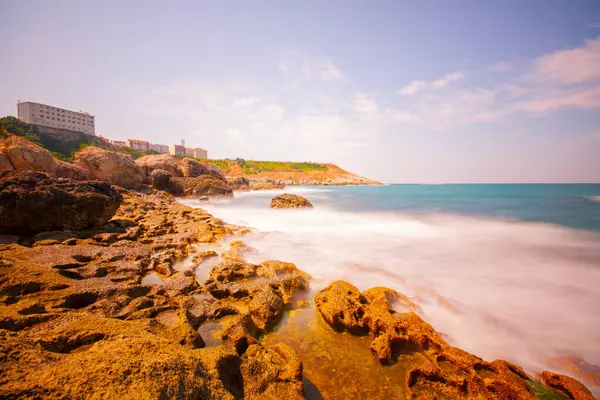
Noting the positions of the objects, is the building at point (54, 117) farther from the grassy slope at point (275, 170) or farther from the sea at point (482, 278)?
the sea at point (482, 278)

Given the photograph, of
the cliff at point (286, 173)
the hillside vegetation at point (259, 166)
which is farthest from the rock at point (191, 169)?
the hillside vegetation at point (259, 166)

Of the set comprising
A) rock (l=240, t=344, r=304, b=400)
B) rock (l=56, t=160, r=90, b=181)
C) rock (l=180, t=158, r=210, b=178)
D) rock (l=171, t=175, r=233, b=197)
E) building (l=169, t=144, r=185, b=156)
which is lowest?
rock (l=240, t=344, r=304, b=400)

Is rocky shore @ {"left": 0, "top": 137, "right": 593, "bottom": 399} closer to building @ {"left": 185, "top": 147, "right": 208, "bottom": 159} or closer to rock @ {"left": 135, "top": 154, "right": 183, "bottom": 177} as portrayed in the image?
rock @ {"left": 135, "top": 154, "right": 183, "bottom": 177}

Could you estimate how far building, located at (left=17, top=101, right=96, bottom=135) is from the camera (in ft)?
234

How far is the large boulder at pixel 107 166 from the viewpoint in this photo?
80.9 ft

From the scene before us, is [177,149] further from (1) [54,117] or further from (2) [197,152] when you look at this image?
(1) [54,117]

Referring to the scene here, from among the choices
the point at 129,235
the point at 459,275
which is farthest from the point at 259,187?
the point at 459,275

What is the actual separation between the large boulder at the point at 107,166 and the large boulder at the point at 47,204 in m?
16.1

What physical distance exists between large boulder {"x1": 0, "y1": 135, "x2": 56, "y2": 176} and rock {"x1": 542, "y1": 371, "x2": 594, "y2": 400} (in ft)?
86.1

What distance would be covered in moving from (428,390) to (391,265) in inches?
220

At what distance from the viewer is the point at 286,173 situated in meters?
116

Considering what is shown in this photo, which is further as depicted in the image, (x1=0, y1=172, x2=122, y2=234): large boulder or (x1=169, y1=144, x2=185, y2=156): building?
(x1=169, y1=144, x2=185, y2=156): building

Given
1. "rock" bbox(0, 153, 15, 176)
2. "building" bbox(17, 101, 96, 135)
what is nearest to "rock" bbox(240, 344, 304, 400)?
"rock" bbox(0, 153, 15, 176)

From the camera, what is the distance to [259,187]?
55.5 metres
